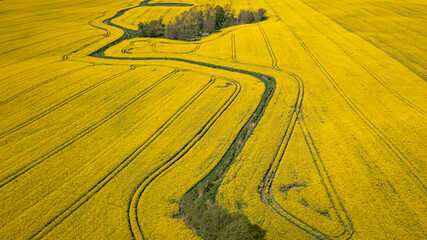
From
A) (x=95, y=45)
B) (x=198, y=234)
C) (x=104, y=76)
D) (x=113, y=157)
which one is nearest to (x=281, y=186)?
(x=198, y=234)

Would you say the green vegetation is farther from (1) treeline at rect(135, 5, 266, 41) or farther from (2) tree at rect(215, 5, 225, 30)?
(2) tree at rect(215, 5, 225, 30)

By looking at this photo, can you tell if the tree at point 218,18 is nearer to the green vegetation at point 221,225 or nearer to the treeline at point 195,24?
the treeline at point 195,24

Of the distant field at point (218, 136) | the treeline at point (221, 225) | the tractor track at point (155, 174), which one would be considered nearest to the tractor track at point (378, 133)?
the distant field at point (218, 136)

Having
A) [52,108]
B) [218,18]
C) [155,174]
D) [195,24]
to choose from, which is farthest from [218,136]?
[218,18]

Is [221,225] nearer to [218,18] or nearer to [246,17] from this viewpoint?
[218,18]

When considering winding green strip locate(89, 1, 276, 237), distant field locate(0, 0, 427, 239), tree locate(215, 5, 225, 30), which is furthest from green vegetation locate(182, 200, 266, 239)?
tree locate(215, 5, 225, 30)
